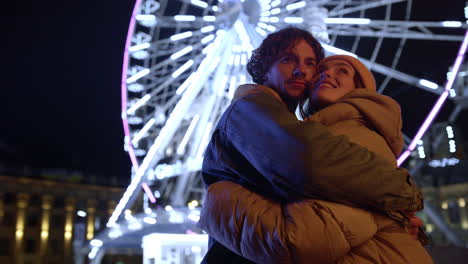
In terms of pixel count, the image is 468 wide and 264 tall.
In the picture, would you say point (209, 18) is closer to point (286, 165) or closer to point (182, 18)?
Answer: point (182, 18)

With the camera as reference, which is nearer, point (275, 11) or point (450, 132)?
point (275, 11)

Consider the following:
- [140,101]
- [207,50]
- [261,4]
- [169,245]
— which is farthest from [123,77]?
[169,245]

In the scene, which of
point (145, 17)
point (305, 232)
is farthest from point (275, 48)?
point (145, 17)

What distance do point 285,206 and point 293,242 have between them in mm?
104

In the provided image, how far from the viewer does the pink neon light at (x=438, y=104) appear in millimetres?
7496

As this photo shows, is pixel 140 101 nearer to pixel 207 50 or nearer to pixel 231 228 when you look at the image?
pixel 207 50

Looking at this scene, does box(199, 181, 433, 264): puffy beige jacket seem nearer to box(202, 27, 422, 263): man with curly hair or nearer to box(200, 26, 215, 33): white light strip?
box(202, 27, 422, 263): man with curly hair

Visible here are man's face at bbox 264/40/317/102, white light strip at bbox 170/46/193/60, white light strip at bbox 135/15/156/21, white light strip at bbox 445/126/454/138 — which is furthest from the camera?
white light strip at bbox 445/126/454/138

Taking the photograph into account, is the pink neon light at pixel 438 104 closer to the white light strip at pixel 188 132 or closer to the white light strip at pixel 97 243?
the white light strip at pixel 188 132

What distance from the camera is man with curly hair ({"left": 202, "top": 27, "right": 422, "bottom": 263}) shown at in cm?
104

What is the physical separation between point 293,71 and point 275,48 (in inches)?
5.1

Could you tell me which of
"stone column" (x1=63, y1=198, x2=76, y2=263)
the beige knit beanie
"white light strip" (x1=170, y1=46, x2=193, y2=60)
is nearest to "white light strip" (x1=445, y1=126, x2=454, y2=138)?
"white light strip" (x1=170, y1=46, x2=193, y2=60)

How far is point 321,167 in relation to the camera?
3.41 feet

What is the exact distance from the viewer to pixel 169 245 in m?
5.14
